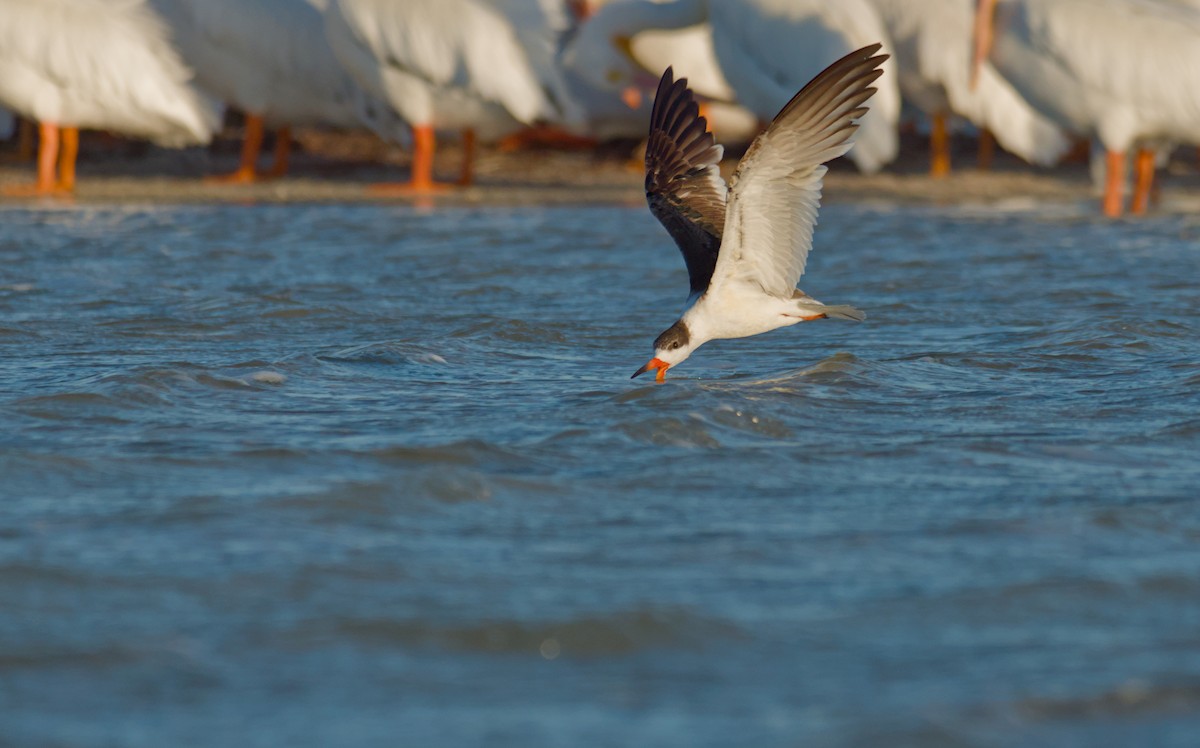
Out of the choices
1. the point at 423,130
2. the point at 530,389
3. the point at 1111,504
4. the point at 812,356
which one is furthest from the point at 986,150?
the point at 1111,504

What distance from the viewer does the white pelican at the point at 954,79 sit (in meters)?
13.3

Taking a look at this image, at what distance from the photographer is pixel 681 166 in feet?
22.2

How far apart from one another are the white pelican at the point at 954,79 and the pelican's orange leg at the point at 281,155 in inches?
198

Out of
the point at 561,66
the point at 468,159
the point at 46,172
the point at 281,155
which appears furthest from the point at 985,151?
the point at 46,172

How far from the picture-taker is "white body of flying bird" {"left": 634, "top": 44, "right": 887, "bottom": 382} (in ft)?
19.0

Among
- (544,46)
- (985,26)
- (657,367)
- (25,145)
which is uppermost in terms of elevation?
(985,26)

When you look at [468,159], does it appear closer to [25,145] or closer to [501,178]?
[501,178]

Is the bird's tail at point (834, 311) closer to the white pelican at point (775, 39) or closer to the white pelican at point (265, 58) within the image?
the white pelican at point (775, 39)

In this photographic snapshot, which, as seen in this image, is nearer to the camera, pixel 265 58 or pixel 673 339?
pixel 673 339

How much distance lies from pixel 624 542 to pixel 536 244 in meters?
6.59

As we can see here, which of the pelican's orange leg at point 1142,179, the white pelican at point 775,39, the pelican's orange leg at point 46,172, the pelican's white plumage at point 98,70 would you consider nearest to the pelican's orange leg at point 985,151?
the white pelican at point 775,39

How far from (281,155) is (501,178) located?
1856 mm

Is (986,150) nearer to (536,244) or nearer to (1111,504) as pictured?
(536,244)

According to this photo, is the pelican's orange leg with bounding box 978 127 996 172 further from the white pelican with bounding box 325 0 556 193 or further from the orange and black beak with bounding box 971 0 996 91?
the white pelican with bounding box 325 0 556 193
